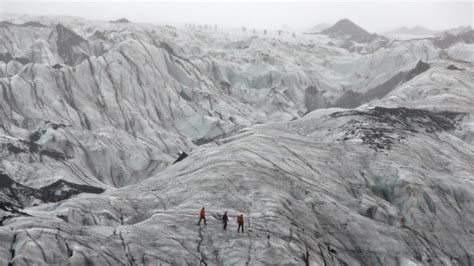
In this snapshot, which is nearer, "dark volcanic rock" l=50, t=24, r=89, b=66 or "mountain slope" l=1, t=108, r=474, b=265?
"mountain slope" l=1, t=108, r=474, b=265

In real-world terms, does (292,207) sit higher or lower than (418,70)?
higher

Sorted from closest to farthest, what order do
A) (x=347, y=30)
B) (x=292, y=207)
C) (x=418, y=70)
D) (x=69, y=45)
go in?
(x=292, y=207), (x=418, y=70), (x=69, y=45), (x=347, y=30)

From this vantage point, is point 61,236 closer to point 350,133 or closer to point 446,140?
point 350,133

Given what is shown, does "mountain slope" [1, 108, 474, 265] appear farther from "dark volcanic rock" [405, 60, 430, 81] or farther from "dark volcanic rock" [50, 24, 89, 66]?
"dark volcanic rock" [50, 24, 89, 66]

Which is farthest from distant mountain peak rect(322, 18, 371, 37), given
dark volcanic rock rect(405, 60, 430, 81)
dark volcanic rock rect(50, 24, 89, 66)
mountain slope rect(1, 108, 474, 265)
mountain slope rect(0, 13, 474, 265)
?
mountain slope rect(1, 108, 474, 265)

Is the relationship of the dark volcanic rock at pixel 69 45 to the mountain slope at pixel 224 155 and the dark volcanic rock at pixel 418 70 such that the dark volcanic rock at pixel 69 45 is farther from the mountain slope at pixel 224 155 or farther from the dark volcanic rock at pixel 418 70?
the dark volcanic rock at pixel 418 70

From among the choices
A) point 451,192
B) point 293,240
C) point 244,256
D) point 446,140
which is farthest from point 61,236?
point 446,140

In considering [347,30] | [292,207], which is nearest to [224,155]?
[292,207]

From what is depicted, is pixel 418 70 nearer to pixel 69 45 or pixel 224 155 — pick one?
pixel 224 155

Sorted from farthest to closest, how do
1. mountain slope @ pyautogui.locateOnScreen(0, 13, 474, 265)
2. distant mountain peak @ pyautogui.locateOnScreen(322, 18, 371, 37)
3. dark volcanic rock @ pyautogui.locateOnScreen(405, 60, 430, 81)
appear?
distant mountain peak @ pyautogui.locateOnScreen(322, 18, 371, 37) → dark volcanic rock @ pyautogui.locateOnScreen(405, 60, 430, 81) → mountain slope @ pyautogui.locateOnScreen(0, 13, 474, 265)

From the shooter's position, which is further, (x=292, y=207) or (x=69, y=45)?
(x=69, y=45)

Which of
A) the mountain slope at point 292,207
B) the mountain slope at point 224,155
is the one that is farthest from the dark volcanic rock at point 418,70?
the mountain slope at point 292,207
